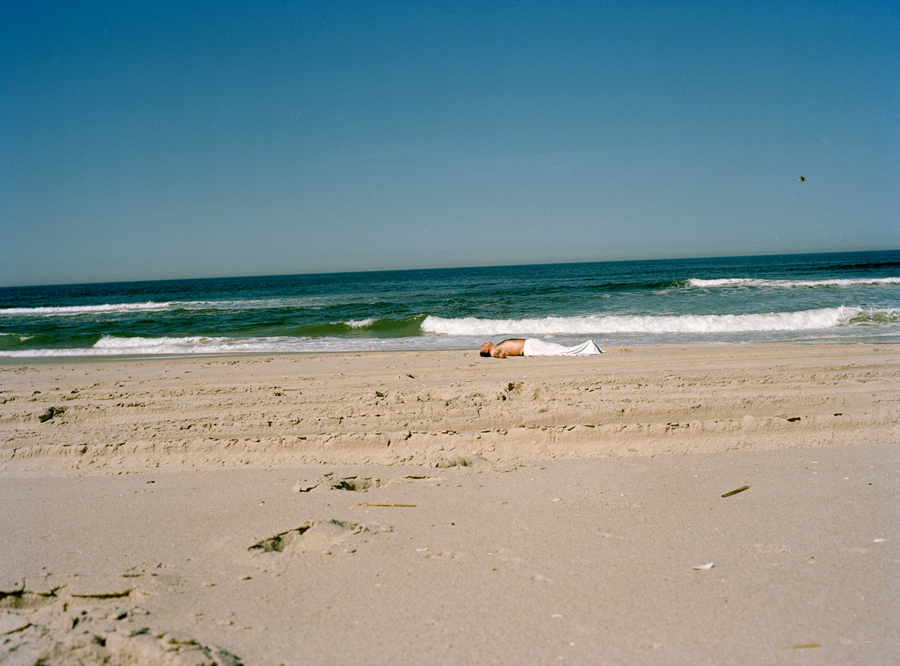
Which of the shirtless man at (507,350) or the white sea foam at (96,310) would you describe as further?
the white sea foam at (96,310)

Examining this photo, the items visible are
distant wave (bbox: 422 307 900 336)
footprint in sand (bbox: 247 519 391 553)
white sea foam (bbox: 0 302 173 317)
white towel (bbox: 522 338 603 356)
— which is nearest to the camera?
footprint in sand (bbox: 247 519 391 553)

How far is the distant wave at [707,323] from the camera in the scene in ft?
45.8

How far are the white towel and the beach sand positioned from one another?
3.59m

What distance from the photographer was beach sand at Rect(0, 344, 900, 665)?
2148 millimetres

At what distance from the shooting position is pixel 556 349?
34.3 feet

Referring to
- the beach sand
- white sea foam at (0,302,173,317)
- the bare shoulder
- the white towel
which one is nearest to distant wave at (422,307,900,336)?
the white towel

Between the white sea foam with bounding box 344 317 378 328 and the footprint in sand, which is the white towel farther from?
the white sea foam with bounding box 344 317 378 328

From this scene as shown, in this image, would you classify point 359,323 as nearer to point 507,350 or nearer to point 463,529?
point 507,350

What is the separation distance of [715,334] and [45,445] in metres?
12.8

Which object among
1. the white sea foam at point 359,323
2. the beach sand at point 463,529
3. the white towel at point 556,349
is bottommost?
the beach sand at point 463,529

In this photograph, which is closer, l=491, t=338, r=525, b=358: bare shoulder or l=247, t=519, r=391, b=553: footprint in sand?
l=247, t=519, r=391, b=553: footprint in sand

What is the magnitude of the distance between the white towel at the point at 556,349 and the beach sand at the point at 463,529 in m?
3.59

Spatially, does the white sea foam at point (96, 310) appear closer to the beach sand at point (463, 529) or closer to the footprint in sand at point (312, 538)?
the beach sand at point (463, 529)

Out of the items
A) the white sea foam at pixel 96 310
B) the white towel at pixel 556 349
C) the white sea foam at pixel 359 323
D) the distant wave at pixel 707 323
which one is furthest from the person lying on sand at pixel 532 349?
the white sea foam at pixel 96 310
